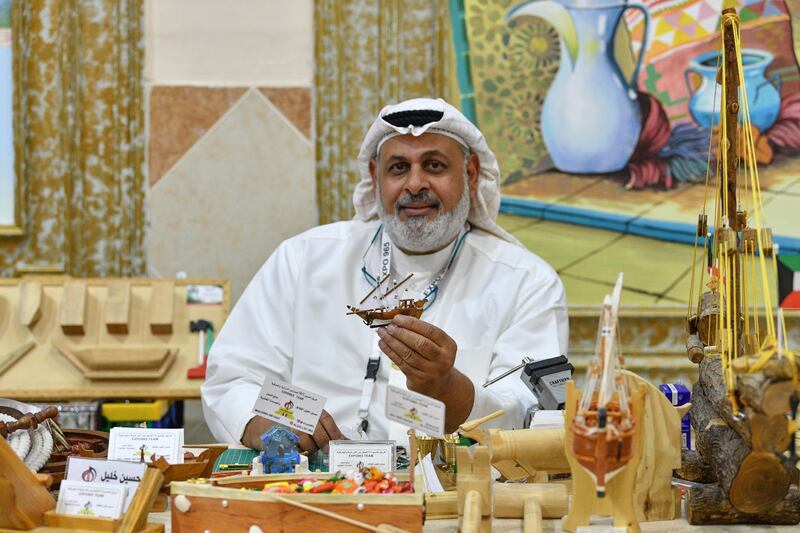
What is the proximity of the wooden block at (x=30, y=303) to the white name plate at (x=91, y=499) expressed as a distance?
213 cm

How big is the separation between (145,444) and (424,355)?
0.71 m

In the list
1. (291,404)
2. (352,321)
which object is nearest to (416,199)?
(352,321)

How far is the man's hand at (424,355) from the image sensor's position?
7.53ft

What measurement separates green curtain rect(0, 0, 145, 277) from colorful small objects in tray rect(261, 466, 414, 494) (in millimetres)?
2679

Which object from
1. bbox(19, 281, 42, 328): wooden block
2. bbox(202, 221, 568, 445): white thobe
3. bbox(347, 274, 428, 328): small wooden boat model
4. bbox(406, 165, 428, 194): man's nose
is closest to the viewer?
bbox(347, 274, 428, 328): small wooden boat model

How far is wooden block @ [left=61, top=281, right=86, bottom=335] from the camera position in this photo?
12.2ft

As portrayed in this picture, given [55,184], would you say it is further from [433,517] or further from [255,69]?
[433,517]

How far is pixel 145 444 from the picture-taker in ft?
6.67

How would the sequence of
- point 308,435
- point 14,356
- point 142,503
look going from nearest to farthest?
point 142,503 < point 308,435 < point 14,356

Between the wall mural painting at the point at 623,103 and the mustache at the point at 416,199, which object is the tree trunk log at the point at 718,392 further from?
the wall mural painting at the point at 623,103

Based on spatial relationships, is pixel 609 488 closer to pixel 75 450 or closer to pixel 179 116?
pixel 75 450

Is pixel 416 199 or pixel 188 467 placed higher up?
pixel 416 199

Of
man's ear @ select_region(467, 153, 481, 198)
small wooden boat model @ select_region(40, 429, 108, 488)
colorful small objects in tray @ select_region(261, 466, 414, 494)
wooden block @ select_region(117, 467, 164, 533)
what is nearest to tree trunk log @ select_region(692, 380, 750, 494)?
colorful small objects in tray @ select_region(261, 466, 414, 494)

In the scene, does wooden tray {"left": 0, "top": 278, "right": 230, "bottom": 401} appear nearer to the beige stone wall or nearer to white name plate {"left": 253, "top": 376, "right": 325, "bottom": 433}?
the beige stone wall
